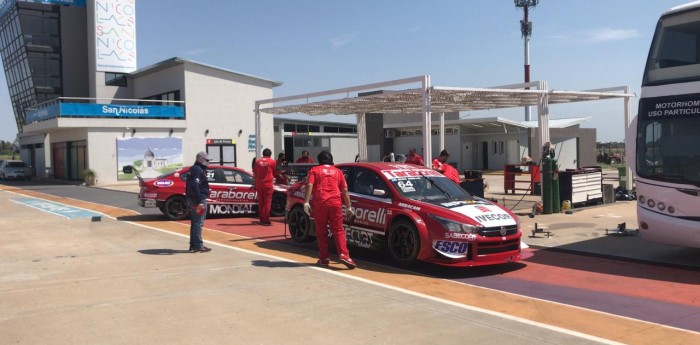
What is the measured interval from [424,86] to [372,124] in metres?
21.2

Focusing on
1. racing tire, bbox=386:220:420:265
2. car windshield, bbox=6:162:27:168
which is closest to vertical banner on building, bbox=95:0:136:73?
car windshield, bbox=6:162:27:168

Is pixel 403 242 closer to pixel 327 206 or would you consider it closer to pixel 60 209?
pixel 327 206

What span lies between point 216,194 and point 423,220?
8.25 m

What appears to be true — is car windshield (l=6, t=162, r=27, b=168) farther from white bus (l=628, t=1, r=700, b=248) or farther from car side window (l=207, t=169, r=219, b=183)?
white bus (l=628, t=1, r=700, b=248)

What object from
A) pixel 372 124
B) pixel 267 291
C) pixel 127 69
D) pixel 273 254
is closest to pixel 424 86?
pixel 273 254

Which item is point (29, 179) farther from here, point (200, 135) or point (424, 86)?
point (424, 86)

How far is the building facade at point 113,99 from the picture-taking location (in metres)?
34.6

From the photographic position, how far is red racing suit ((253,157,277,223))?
1405 centimetres

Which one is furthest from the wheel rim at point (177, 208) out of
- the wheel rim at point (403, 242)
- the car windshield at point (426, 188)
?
the wheel rim at point (403, 242)

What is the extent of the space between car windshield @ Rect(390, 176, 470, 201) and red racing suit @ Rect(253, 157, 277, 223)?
5.35 metres

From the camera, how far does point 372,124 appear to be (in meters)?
34.7

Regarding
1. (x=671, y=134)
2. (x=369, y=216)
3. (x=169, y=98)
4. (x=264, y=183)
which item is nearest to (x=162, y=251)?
(x=369, y=216)

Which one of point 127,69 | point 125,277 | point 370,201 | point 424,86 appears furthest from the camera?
point 127,69

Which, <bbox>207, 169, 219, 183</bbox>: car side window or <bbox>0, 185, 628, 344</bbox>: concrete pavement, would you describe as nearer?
<bbox>0, 185, 628, 344</bbox>: concrete pavement
